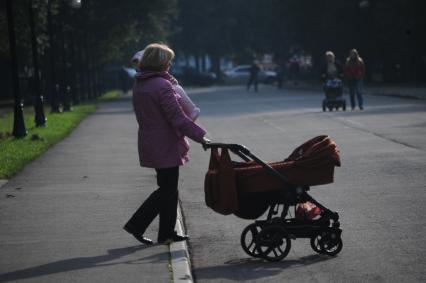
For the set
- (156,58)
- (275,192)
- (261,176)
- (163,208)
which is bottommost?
(163,208)

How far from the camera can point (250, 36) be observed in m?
99.2

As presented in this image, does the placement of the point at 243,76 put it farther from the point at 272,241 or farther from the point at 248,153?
the point at 272,241

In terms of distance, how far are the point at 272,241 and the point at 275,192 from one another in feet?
1.48

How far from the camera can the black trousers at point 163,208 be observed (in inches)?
368

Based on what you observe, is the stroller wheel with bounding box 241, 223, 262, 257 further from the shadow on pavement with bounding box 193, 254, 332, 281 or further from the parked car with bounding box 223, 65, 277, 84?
the parked car with bounding box 223, 65, 277, 84

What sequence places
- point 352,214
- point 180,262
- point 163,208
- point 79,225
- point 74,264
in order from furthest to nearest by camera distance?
point 352,214, point 79,225, point 163,208, point 74,264, point 180,262

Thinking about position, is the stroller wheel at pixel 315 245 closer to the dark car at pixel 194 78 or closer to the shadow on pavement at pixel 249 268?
the shadow on pavement at pixel 249 268

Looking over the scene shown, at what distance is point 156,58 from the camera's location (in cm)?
907

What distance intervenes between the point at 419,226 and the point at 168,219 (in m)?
2.44

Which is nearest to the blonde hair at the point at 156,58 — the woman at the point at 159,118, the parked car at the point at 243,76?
the woman at the point at 159,118

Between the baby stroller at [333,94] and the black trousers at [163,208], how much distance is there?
73.4 ft

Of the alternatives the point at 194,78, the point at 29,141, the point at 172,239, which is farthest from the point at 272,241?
the point at 194,78

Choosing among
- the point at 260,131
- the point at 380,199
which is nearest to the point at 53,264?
the point at 380,199

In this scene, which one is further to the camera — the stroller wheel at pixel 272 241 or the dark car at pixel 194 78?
the dark car at pixel 194 78
